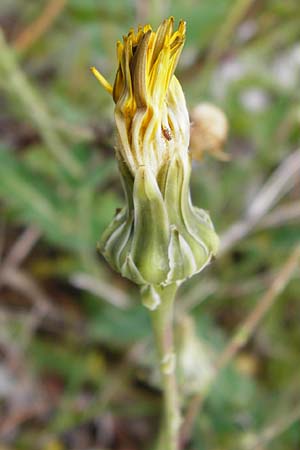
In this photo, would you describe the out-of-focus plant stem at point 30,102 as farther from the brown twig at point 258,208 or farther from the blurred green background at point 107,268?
the brown twig at point 258,208

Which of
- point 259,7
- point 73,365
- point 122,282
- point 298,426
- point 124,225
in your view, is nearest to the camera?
point 124,225

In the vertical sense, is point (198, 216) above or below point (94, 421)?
below

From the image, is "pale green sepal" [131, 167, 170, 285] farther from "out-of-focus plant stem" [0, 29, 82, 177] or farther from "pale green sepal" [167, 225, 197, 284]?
"out-of-focus plant stem" [0, 29, 82, 177]

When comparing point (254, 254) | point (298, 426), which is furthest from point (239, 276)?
point (298, 426)

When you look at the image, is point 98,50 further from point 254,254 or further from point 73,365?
point 73,365

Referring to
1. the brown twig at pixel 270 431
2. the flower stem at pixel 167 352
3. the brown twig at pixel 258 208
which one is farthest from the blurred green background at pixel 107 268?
the flower stem at pixel 167 352

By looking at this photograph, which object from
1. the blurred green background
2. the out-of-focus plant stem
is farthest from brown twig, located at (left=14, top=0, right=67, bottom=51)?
the out-of-focus plant stem
